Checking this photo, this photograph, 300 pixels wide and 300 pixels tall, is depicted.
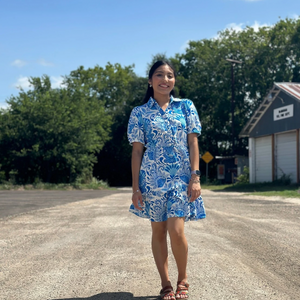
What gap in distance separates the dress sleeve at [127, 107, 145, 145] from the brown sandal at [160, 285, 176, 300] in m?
1.22

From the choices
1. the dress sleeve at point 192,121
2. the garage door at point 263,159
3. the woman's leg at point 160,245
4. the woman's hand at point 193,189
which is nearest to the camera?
the woman's hand at point 193,189

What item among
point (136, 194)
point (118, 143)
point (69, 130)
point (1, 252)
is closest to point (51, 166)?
point (69, 130)

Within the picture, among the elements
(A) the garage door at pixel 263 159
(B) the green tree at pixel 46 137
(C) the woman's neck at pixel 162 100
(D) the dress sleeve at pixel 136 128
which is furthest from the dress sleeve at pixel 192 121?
(B) the green tree at pixel 46 137

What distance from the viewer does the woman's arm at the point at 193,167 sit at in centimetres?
360

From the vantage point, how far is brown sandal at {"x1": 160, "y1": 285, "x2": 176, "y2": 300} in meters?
3.49

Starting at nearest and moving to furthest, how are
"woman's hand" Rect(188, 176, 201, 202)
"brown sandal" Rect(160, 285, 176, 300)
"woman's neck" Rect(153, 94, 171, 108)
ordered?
"brown sandal" Rect(160, 285, 176, 300) → "woman's hand" Rect(188, 176, 201, 202) → "woman's neck" Rect(153, 94, 171, 108)

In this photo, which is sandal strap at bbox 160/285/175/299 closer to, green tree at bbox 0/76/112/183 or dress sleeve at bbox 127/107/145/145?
dress sleeve at bbox 127/107/145/145

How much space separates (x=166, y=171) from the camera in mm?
3633

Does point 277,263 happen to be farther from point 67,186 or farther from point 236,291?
point 67,186

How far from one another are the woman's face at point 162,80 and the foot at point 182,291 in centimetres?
161

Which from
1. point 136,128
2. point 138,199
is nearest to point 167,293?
point 138,199

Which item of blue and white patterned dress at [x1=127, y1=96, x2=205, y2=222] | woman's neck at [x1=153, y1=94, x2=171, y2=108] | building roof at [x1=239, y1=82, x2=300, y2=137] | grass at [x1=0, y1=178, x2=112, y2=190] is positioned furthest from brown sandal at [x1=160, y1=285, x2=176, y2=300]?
grass at [x1=0, y1=178, x2=112, y2=190]

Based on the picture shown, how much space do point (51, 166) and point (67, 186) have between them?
368cm

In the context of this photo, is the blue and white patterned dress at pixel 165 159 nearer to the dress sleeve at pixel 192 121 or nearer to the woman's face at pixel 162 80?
the dress sleeve at pixel 192 121
